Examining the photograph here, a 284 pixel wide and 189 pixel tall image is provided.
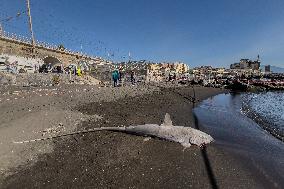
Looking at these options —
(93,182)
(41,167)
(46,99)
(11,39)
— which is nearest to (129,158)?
(93,182)

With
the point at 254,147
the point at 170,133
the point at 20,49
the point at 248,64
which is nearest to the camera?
the point at 170,133

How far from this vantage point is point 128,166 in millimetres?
8859

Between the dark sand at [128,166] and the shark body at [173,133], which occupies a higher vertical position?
the shark body at [173,133]

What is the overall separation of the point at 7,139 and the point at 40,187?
3.97 metres

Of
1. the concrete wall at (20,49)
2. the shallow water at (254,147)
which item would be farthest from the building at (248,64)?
the shallow water at (254,147)

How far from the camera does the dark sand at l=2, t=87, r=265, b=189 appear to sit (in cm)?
792

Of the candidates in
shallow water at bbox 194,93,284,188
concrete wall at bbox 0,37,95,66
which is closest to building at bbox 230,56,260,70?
concrete wall at bbox 0,37,95,66

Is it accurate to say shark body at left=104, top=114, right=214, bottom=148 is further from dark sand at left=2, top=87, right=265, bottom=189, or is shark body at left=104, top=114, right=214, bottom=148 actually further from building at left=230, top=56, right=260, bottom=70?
building at left=230, top=56, right=260, bottom=70

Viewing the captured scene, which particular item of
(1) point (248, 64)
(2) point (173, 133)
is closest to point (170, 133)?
(2) point (173, 133)

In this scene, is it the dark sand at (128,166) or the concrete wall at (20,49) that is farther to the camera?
the concrete wall at (20,49)

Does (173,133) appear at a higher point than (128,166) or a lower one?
higher

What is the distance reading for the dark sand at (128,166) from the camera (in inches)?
312

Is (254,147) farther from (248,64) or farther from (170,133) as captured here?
(248,64)

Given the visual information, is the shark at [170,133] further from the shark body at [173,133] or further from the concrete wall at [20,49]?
the concrete wall at [20,49]
